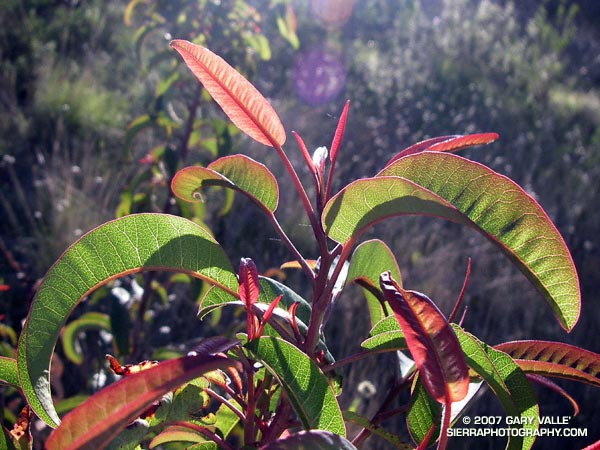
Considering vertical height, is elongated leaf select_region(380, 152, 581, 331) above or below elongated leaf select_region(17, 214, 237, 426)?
above

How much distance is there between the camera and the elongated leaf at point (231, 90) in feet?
1.87

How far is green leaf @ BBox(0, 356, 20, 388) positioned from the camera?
0.59 metres

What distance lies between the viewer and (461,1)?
771cm

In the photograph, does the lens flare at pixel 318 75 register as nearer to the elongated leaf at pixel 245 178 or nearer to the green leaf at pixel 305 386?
the elongated leaf at pixel 245 178

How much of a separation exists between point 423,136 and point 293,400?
4.18 metres

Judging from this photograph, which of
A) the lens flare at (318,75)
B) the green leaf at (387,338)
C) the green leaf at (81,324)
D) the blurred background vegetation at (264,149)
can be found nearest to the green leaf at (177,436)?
the green leaf at (387,338)

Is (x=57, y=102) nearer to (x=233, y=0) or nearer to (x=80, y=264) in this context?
(x=233, y=0)

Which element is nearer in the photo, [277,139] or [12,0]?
[277,139]

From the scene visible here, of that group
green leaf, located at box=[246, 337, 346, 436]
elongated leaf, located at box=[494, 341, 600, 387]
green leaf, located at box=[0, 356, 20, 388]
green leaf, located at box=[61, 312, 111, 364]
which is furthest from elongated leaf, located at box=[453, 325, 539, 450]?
green leaf, located at box=[61, 312, 111, 364]

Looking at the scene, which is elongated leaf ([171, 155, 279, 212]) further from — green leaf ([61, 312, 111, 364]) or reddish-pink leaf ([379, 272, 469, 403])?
green leaf ([61, 312, 111, 364])

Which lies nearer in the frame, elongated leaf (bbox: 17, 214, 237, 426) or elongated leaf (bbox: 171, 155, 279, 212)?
elongated leaf (bbox: 17, 214, 237, 426)

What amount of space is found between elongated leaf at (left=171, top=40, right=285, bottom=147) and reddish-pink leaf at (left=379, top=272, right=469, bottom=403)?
0.77 feet

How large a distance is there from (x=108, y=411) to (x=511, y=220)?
35cm

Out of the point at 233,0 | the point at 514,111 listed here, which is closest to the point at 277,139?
the point at 233,0
